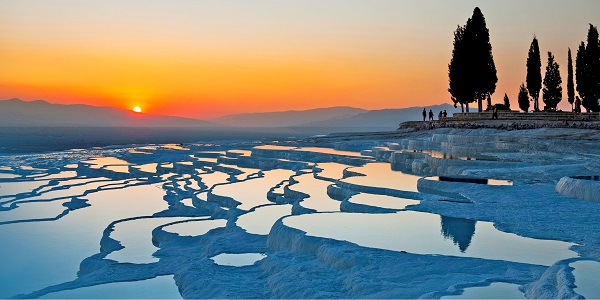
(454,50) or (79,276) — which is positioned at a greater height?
(454,50)

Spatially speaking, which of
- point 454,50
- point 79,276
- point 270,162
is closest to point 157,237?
point 79,276

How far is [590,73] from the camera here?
4131 cm

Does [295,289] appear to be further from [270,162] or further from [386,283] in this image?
[270,162]

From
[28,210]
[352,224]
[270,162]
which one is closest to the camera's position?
[352,224]

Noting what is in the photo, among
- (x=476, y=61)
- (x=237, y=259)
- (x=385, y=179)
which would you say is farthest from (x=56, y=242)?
(x=476, y=61)

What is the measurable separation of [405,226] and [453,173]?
365 inches

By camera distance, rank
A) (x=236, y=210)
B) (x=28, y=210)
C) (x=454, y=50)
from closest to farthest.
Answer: (x=236, y=210), (x=28, y=210), (x=454, y=50)

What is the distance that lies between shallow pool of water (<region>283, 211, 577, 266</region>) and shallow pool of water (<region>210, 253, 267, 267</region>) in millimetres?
981

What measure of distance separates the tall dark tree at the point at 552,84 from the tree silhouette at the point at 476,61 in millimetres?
4231

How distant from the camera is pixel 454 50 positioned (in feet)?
174

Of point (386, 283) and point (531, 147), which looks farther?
point (531, 147)

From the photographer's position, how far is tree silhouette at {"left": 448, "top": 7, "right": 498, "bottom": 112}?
159 feet

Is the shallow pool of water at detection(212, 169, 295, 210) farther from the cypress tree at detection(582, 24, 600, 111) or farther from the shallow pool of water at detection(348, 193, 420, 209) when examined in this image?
the cypress tree at detection(582, 24, 600, 111)

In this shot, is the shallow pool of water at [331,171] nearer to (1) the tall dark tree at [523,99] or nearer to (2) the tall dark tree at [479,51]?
(2) the tall dark tree at [479,51]
